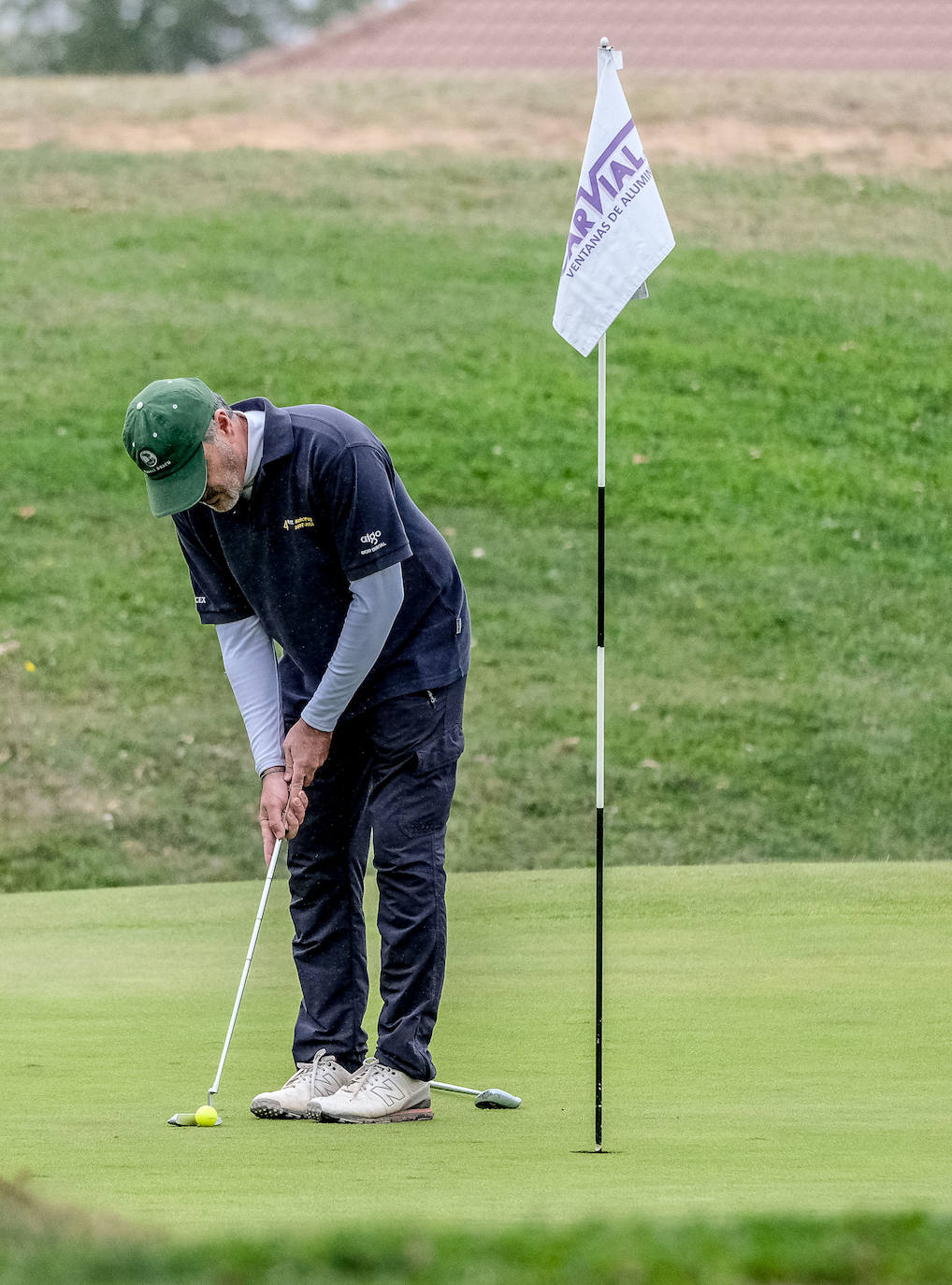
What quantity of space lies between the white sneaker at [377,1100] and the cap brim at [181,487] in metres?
1.28

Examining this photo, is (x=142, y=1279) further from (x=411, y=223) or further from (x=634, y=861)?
(x=411, y=223)

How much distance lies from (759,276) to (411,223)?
3.45 metres

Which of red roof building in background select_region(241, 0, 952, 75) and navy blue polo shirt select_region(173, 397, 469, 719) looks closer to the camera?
navy blue polo shirt select_region(173, 397, 469, 719)

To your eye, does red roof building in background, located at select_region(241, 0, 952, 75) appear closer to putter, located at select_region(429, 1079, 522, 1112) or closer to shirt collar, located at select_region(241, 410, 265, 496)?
shirt collar, located at select_region(241, 410, 265, 496)

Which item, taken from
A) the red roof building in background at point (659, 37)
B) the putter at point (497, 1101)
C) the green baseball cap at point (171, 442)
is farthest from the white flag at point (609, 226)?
the red roof building in background at point (659, 37)

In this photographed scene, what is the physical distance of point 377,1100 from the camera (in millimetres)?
4043

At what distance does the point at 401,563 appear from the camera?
13.6 ft

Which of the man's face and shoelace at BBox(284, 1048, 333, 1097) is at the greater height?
the man's face

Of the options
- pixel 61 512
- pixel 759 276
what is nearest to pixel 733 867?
pixel 61 512

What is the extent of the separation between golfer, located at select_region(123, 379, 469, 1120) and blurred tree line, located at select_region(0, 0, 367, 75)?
32996 millimetres

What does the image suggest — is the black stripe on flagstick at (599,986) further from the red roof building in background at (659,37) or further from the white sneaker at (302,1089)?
the red roof building in background at (659,37)

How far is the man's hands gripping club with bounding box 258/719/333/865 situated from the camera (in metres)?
4.06

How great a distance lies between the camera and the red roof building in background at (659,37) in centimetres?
2197

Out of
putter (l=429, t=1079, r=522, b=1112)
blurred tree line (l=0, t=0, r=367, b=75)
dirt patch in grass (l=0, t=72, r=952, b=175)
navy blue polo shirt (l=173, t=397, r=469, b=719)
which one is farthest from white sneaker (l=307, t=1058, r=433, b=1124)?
blurred tree line (l=0, t=0, r=367, b=75)
